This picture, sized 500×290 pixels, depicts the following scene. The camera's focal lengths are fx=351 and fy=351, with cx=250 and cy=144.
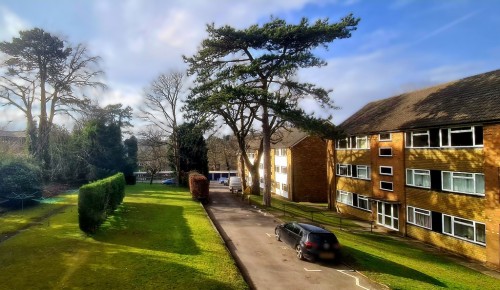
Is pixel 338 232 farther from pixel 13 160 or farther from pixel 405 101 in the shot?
pixel 13 160

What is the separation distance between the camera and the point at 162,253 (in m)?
13.6

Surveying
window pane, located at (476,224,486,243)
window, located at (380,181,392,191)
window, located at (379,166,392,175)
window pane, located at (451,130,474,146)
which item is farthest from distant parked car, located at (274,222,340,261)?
window, located at (379,166,392,175)

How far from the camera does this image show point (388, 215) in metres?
25.7

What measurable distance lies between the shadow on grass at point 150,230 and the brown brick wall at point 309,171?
19.7m

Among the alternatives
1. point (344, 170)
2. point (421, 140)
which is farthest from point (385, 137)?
point (344, 170)

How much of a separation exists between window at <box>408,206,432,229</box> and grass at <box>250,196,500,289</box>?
1.52 metres

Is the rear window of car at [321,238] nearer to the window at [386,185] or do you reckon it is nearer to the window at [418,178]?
the window at [418,178]

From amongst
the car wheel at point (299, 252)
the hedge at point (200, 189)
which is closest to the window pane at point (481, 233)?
the car wheel at point (299, 252)

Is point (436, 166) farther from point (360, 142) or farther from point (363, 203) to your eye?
point (363, 203)

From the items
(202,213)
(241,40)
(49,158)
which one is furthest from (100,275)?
(49,158)

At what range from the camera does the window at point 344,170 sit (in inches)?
1247

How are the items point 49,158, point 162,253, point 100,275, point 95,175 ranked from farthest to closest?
1. point 95,175
2. point 49,158
3. point 162,253
4. point 100,275

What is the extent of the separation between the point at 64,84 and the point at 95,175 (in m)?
11.8

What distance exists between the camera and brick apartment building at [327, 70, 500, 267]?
58.7 feet
